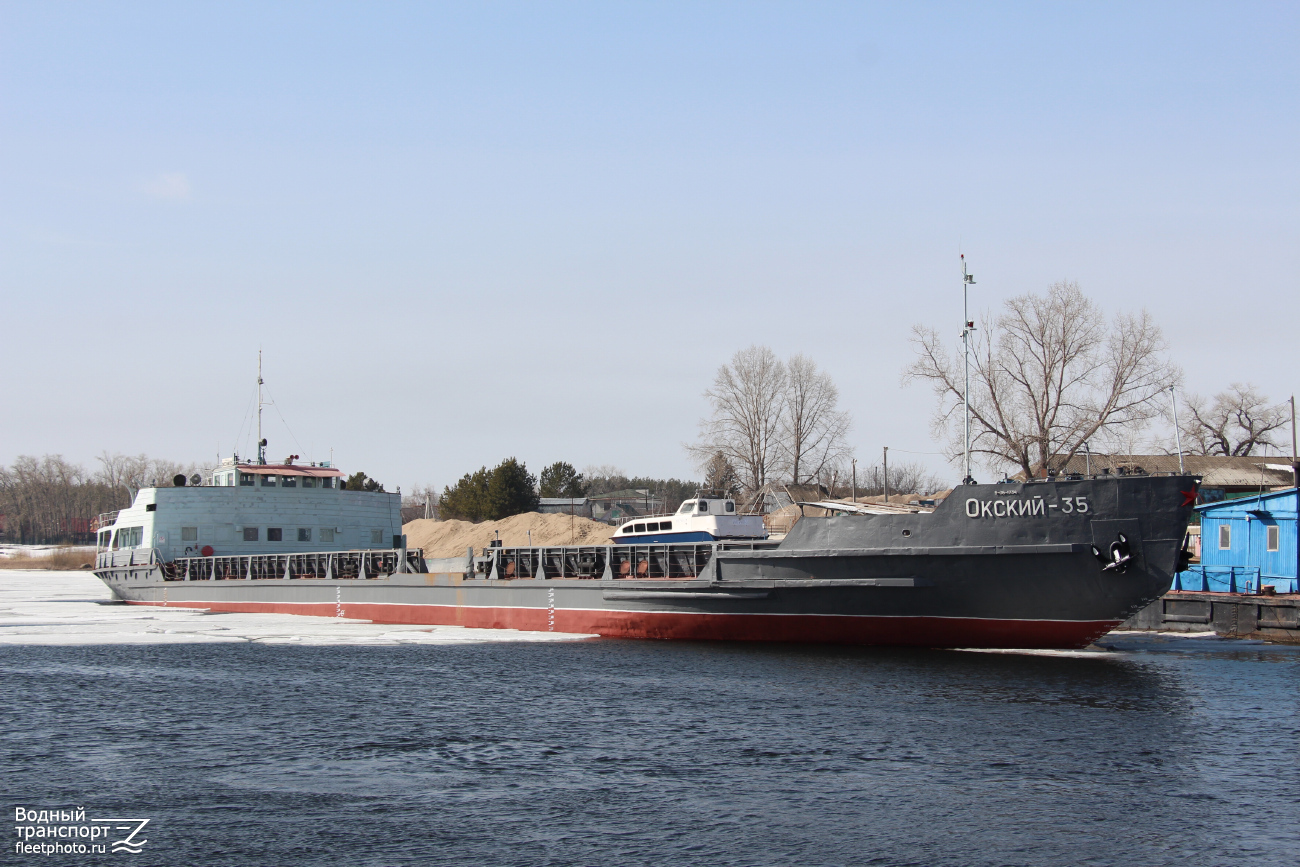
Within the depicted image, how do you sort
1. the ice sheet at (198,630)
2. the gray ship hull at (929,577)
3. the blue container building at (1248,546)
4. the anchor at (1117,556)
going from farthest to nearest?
the blue container building at (1248,546)
the ice sheet at (198,630)
the gray ship hull at (929,577)
the anchor at (1117,556)

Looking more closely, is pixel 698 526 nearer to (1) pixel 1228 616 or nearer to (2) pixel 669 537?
(2) pixel 669 537

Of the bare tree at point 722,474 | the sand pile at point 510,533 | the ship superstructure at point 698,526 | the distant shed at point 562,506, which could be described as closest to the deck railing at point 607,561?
the ship superstructure at point 698,526

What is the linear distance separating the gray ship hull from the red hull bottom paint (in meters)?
0.03

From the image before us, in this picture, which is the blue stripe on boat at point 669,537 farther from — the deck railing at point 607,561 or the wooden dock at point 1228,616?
the wooden dock at point 1228,616

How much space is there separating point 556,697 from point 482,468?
224 feet

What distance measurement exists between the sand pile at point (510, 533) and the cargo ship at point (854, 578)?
103 feet

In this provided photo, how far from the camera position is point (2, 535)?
135250 millimetres

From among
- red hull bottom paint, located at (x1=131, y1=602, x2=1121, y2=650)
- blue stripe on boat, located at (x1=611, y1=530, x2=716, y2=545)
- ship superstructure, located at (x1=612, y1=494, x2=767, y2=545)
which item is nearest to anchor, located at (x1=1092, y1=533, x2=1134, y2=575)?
red hull bottom paint, located at (x1=131, y1=602, x2=1121, y2=650)

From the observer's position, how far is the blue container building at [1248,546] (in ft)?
88.3

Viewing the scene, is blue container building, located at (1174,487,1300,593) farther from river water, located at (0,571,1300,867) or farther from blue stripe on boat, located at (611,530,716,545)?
blue stripe on boat, located at (611,530,716,545)

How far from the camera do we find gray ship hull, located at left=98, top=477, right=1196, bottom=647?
1936cm

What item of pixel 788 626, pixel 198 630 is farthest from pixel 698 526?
pixel 198 630

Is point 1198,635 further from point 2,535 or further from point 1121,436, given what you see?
point 2,535

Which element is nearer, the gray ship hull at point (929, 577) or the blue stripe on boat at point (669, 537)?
the gray ship hull at point (929, 577)
